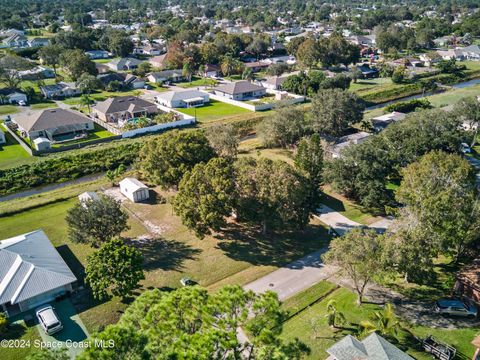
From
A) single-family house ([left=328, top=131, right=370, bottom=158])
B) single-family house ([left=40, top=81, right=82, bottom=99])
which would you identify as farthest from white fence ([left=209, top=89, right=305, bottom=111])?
single-family house ([left=40, top=81, right=82, bottom=99])

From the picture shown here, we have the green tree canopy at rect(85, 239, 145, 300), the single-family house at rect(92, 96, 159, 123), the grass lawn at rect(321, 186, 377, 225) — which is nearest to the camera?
the green tree canopy at rect(85, 239, 145, 300)

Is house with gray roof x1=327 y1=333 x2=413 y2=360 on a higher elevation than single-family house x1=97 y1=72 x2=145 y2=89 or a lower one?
lower

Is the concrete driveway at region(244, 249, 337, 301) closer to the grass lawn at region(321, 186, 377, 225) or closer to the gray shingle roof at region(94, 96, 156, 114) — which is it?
the grass lawn at region(321, 186, 377, 225)

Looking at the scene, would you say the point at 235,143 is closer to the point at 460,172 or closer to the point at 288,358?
the point at 460,172

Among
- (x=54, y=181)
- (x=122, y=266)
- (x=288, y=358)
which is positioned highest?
(x=288, y=358)

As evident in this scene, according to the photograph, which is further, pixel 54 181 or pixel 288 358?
pixel 54 181

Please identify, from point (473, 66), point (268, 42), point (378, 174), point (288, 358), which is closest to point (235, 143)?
point (378, 174)
